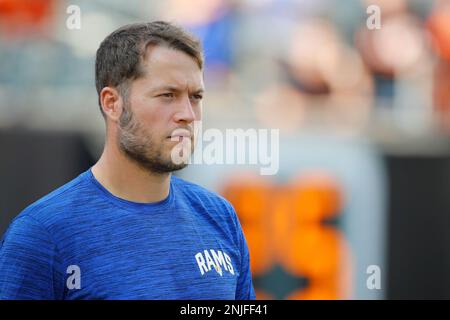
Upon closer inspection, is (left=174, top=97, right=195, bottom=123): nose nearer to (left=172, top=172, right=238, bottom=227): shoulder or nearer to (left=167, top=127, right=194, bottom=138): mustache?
(left=167, top=127, right=194, bottom=138): mustache

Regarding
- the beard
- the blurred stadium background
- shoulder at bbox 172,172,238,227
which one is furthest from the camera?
the blurred stadium background

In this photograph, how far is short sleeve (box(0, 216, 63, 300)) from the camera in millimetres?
1729

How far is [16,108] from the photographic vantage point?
15.1 feet

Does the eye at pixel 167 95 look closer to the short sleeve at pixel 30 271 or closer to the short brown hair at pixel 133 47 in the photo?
the short brown hair at pixel 133 47

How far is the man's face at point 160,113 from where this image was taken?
6.16 feet

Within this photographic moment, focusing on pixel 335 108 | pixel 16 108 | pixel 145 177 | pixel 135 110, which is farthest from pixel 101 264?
pixel 335 108

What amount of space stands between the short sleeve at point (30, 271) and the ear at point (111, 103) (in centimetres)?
36

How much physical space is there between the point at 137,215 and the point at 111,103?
281mm

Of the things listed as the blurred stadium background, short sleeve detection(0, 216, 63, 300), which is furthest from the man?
the blurred stadium background

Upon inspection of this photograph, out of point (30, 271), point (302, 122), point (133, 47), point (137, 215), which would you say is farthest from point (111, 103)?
point (302, 122)

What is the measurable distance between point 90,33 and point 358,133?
1657 millimetres

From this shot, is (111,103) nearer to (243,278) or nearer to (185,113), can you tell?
(185,113)

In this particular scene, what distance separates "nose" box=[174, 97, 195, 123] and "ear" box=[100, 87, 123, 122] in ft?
0.47

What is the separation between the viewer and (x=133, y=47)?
1.93 metres
